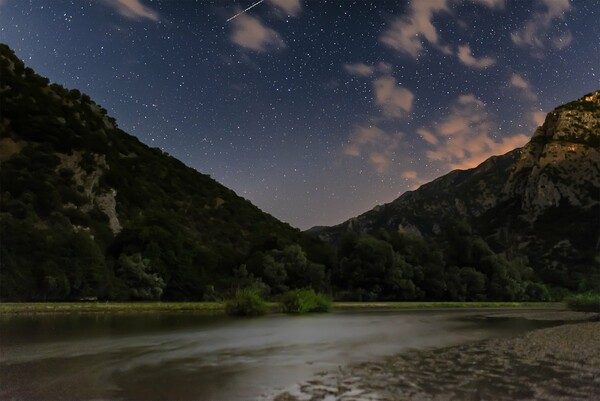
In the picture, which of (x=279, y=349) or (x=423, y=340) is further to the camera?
(x=423, y=340)

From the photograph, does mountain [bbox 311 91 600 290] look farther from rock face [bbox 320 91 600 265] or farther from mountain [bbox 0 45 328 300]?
mountain [bbox 0 45 328 300]

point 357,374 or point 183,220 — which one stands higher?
point 183,220

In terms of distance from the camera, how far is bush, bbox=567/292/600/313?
47716 millimetres

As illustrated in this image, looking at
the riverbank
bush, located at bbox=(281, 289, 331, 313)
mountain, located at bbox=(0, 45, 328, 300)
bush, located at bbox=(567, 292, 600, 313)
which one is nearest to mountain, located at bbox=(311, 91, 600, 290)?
mountain, located at bbox=(0, 45, 328, 300)

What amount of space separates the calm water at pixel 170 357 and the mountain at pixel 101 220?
23.2 meters

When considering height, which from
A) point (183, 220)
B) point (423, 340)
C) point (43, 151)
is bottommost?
point (423, 340)

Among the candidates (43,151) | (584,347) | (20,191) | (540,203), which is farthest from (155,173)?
(540,203)

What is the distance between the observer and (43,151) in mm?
74812

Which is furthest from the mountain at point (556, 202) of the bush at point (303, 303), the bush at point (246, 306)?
the bush at point (246, 306)

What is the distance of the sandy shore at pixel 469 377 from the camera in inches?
408

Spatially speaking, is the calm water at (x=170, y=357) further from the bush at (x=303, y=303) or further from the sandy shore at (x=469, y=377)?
the bush at (x=303, y=303)

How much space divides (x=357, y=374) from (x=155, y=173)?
10032cm

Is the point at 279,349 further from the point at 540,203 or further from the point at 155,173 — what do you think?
the point at 540,203

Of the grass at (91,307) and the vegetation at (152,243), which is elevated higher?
the vegetation at (152,243)
